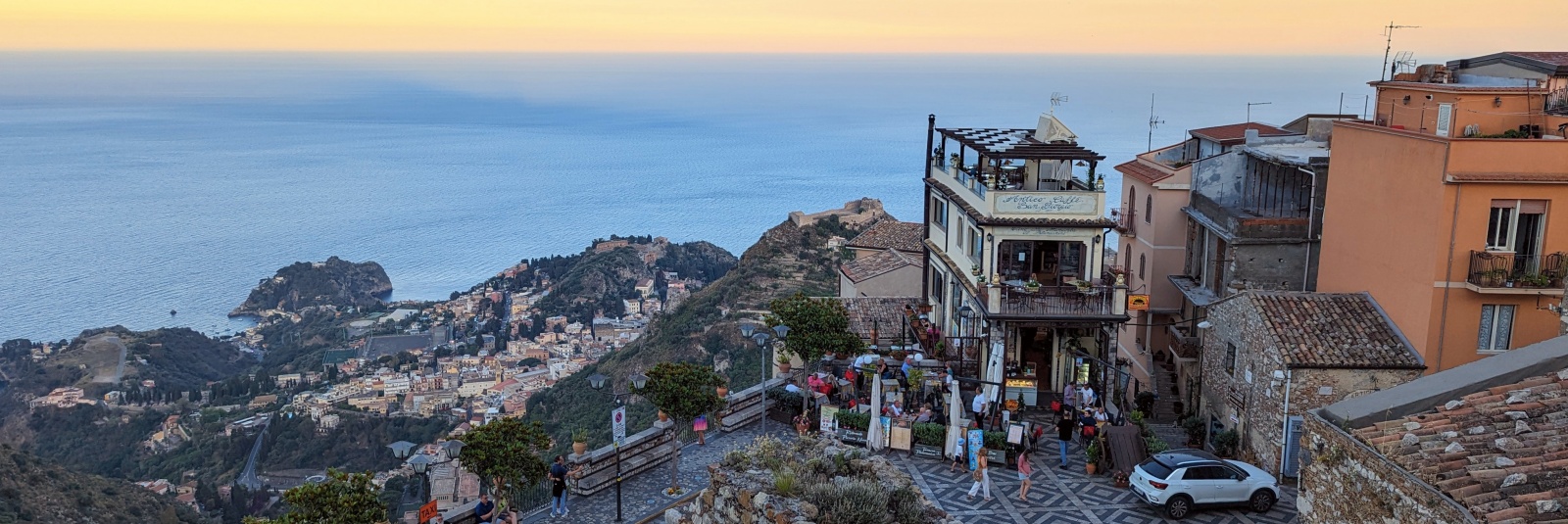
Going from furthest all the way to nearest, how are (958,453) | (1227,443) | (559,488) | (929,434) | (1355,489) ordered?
1. (1227,443)
2. (929,434)
3. (958,453)
4. (559,488)
5. (1355,489)

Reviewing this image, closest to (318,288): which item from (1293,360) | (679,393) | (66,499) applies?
(66,499)

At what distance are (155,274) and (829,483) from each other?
116m

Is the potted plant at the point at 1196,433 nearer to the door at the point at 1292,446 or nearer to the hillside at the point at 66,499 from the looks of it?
the door at the point at 1292,446

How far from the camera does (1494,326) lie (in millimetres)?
18453

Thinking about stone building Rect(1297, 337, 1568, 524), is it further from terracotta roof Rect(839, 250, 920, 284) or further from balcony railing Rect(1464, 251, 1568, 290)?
terracotta roof Rect(839, 250, 920, 284)

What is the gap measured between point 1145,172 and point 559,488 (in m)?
19.3

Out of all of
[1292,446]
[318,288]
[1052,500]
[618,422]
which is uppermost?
[618,422]

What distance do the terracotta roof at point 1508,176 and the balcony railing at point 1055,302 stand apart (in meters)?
6.49

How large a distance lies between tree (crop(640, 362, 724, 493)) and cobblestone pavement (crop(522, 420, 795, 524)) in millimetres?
359

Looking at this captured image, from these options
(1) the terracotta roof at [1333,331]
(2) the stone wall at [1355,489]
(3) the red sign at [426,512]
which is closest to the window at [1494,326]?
(1) the terracotta roof at [1333,331]

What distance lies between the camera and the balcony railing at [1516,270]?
58.7 ft

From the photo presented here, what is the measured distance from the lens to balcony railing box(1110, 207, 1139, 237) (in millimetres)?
30500

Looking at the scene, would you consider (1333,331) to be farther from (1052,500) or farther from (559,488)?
(559,488)

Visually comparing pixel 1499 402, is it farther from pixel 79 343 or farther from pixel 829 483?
pixel 79 343
